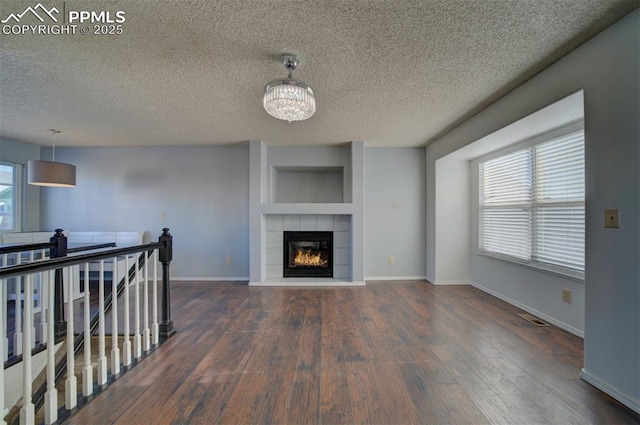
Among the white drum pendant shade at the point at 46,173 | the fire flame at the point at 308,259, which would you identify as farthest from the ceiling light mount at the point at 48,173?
the fire flame at the point at 308,259

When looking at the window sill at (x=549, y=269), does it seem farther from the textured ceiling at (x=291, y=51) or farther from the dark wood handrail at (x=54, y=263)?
the dark wood handrail at (x=54, y=263)

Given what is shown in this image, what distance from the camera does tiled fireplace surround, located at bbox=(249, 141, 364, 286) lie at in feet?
13.5

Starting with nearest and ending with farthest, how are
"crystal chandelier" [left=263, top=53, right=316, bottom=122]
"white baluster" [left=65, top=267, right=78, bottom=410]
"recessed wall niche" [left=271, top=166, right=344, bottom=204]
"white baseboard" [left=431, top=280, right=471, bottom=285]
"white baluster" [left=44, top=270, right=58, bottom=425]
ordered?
1. "white baluster" [left=44, top=270, right=58, bottom=425]
2. "white baluster" [left=65, top=267, right=78, bottom=410]
3. "crystal chandelier" [left=263, top=53, right=316, bottom=122]
4. "white baseboard" [left=431, top=280, right=471, bottom=285]
5. "recessed wall niche" [left=271, top=166, right=344, bottom=204]

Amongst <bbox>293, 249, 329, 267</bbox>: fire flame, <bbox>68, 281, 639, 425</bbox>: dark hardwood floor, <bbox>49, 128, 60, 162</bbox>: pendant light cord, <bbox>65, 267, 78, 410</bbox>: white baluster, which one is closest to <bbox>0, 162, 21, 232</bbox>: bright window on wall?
<bbox>49, 128, 60, 162</bbox>: pendant light cord

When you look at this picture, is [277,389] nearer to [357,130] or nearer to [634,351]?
[634,351]

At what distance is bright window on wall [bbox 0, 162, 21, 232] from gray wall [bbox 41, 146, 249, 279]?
595 millimetres

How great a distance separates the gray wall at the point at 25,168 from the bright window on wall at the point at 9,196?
67mm

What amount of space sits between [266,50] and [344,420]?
2.38 meters

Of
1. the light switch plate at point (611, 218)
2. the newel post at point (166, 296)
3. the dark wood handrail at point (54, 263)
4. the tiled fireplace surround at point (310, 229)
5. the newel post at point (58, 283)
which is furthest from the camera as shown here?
the tiled fireplace surround at point (310, 229)

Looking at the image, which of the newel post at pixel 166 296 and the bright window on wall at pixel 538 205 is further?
the bright window on wall at pixel 538 205

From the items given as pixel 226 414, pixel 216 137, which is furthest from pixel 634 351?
pixel 216 137

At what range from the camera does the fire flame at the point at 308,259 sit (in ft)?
14.6

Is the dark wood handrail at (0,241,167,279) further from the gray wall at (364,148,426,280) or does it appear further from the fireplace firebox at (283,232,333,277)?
the gray wall at (364,148,426,280)

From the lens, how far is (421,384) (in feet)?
5.56
